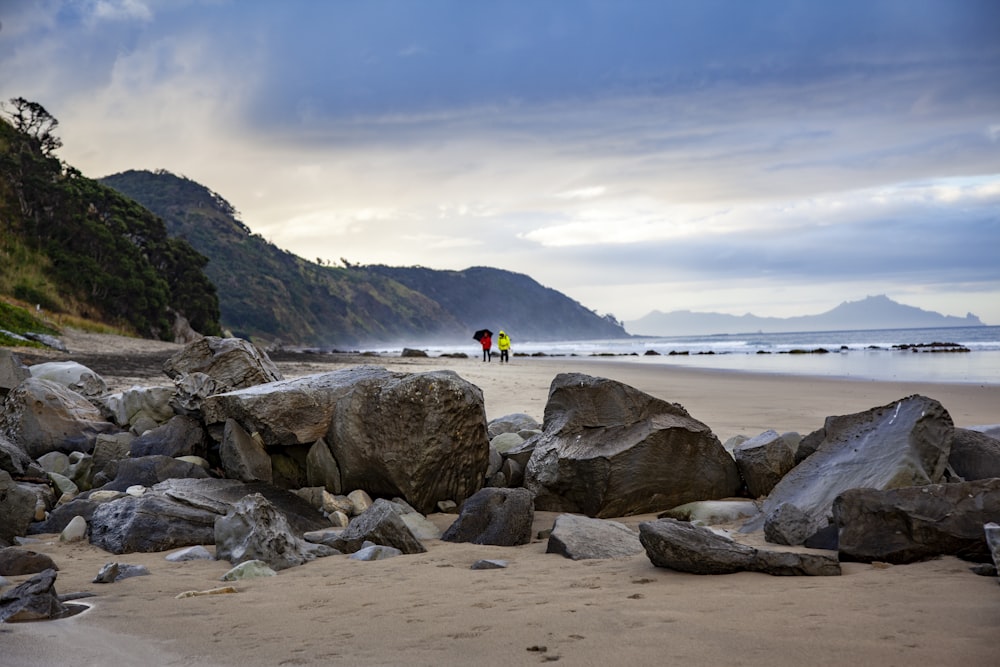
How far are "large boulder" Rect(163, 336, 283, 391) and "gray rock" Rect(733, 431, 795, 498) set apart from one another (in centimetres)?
537

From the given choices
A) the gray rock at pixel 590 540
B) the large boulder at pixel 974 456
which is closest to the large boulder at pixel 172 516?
the gray rock at pixel 590 540

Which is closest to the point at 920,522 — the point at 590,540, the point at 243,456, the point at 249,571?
the point at 590,540

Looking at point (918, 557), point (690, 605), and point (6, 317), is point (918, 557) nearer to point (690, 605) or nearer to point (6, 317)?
point (690, 605)

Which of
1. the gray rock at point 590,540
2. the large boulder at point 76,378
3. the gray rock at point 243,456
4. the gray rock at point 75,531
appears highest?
the large boulder at point 76,378

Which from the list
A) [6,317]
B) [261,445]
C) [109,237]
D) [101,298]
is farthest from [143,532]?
[109,237]

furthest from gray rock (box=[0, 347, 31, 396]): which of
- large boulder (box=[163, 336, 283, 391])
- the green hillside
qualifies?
the green hillside

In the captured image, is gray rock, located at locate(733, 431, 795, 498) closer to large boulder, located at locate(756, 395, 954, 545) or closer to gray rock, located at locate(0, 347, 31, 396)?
large boulder, located at locate(756, 395, 954, 545)

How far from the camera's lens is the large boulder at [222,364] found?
9.29 m

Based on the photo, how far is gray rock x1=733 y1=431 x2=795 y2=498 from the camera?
7289 millimetres

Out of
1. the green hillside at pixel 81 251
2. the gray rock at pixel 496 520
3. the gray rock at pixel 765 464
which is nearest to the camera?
the gray rock at pixel 496 520

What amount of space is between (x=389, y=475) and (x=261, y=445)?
1.29 metres

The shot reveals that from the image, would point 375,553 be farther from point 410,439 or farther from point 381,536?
point 410,439

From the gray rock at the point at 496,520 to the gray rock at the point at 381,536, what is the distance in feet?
1.35

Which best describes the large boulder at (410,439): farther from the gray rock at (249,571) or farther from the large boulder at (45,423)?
the large boulder at (45,423)
